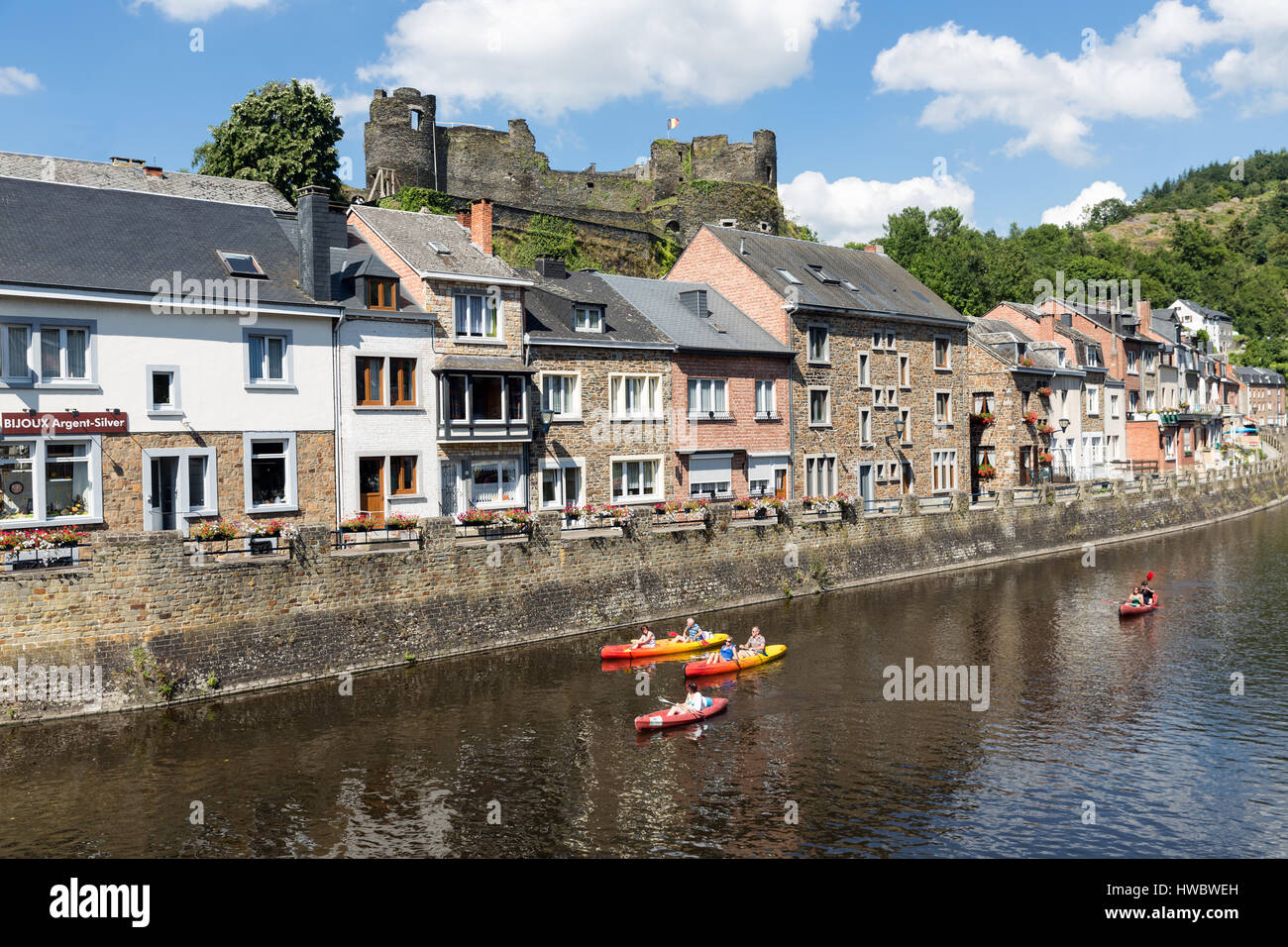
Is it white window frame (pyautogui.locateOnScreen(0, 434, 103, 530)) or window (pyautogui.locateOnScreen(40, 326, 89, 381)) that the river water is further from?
window (pyautogui.locateOnScreen(40, 326, 89, 381))

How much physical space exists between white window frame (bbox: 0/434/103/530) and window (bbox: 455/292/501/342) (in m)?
12.9

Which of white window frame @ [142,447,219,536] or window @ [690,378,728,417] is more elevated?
window @ [690,378,728,417]

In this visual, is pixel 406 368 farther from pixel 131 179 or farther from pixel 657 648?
pixel 131 179

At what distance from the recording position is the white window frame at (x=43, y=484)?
2783cm

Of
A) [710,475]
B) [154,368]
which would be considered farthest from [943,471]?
[154,368]

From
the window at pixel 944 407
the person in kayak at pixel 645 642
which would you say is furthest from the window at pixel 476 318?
the window at pixel 944 407

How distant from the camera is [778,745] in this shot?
24.0 meters

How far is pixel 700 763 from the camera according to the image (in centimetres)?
2300

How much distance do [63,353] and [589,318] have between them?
64.8 feet

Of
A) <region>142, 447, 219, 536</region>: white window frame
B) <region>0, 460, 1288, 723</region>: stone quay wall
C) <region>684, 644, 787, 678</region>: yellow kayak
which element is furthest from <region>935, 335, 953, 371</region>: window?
<region>142, 447, 219, 536</region>: white window frame

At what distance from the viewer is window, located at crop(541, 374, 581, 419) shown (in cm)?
3959

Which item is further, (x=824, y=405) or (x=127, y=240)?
(x=824, y=405)
